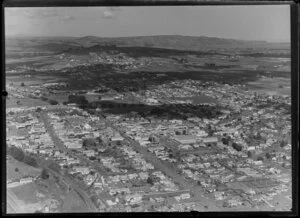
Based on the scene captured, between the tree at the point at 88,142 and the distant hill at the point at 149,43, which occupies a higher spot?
the distant hill at the point at 149,43

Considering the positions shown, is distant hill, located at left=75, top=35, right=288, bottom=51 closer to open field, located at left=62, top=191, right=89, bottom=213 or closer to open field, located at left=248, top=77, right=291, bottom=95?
open field, located at left=248, top=77, right=291, bottom=95

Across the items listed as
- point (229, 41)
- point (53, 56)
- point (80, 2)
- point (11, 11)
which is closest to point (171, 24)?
point (229, 41)

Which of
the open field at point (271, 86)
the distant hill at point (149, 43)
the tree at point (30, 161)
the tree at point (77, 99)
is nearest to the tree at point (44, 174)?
the tree at point (30, 161)

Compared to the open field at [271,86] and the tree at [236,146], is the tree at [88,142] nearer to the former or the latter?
the tree at [236,146]

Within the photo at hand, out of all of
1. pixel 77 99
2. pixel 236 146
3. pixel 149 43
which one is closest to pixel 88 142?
pixel 77 99

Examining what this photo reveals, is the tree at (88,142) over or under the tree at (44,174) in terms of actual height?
over

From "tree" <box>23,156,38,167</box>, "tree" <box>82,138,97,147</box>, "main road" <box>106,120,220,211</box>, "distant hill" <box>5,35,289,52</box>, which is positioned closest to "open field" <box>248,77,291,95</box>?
"distant hill" <box>5,35,289,52</box>

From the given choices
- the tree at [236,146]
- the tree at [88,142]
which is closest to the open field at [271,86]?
the tree at [236,146]

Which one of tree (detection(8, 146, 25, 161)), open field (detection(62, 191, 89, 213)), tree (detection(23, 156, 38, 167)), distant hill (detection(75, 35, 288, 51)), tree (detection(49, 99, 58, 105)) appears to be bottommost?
open field (detection(62, 191, 89, 213))

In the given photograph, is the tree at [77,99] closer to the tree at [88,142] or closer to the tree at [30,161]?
the tree at [88,142]

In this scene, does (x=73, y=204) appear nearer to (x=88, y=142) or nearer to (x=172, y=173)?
(x=88, y=142)

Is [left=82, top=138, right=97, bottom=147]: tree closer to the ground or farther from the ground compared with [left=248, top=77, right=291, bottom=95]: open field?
closer to the ground

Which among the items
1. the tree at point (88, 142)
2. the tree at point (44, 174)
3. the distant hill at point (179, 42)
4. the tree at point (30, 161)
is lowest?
the tree at point (44, 174)
